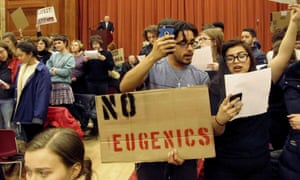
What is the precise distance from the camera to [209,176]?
2.18 metres

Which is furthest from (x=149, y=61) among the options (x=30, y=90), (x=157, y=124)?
(x=30, y=90)

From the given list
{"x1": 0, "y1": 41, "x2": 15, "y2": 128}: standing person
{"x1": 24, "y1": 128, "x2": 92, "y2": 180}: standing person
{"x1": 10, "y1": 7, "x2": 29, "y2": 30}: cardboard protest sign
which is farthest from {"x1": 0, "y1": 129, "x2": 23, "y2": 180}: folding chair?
{"x1": 10, "y1": 7, "x2": 29, "y2": 30}: cardboard protest sign

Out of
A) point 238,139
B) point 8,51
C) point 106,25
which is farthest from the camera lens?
point 106,25

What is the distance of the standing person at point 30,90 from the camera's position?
4.36 meters

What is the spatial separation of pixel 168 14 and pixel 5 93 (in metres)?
6.41

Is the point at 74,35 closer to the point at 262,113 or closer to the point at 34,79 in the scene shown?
the point at 34,79

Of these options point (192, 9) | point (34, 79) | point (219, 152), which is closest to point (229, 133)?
point (219, 152)

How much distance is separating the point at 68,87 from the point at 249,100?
4.04 metres

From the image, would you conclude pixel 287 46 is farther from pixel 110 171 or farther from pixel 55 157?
pixel 110 171

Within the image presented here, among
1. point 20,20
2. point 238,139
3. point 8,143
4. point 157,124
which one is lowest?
point 8,143

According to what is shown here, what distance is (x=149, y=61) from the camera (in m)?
1.96

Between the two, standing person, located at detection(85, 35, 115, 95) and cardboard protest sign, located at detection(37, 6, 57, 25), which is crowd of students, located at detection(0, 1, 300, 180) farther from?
cardboard protest sign, located at detection(37, 6, 57, 25)

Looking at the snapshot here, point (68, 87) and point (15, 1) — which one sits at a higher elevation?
point (15, 1)

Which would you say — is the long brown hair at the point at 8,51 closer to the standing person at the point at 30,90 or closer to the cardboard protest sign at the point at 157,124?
the standing person at the point at 30,90
